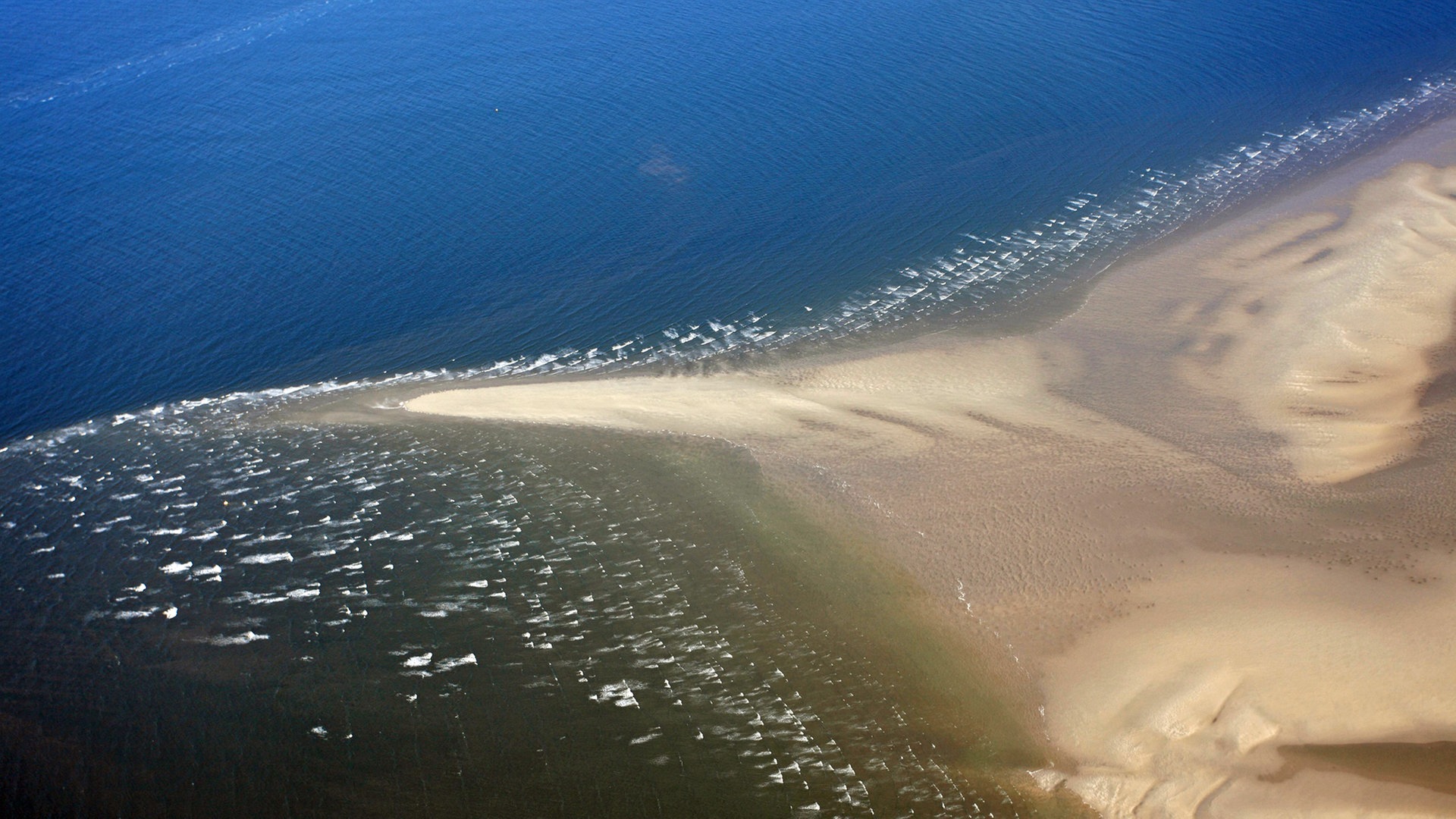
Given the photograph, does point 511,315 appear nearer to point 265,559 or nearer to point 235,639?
point 265,559

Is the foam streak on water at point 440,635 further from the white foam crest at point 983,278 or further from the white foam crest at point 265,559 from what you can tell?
the white foam crest at point 983,278

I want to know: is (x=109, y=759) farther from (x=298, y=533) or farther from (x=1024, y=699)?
(x=1024, y=699)

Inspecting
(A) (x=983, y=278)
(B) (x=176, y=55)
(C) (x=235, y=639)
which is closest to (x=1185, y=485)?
(A) (x=983, y=278)

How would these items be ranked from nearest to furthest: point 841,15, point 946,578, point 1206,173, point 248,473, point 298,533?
point 946,578 < point 298,533 < point 248,473 < point 1206,173 < point 841,15


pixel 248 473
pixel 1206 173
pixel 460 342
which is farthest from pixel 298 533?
pixel 1206 173

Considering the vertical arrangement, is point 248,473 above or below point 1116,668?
above

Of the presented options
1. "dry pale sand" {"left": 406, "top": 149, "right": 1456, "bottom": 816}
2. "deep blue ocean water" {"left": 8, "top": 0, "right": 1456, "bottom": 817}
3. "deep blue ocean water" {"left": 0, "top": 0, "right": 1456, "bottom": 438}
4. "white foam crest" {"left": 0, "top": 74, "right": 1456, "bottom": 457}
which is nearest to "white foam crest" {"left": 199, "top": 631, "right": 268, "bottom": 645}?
"deep blue ocean water" {"left": 8, "top": 0, "right": 1456, "bottom": 817}
